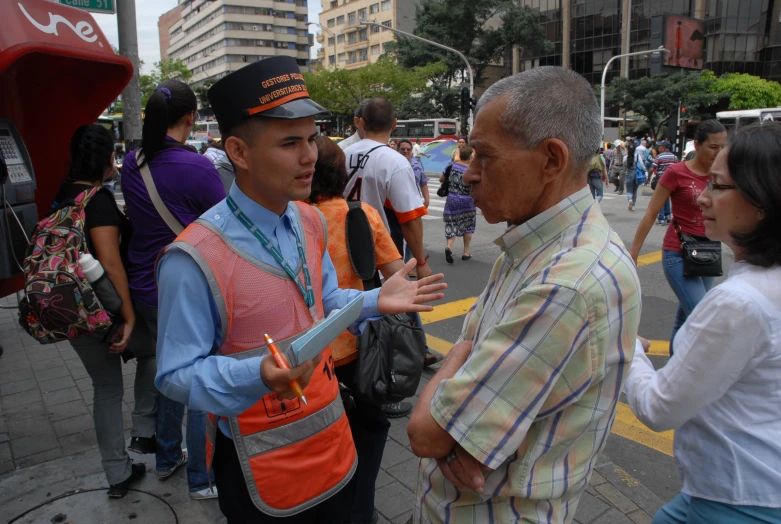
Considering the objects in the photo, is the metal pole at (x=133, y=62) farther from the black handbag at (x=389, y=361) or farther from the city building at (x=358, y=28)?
the city building at (x=358, y=28)

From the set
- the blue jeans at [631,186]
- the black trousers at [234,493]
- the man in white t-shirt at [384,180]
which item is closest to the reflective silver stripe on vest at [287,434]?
the black trousers at [234,493]

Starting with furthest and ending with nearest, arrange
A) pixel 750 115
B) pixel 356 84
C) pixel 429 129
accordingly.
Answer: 1. pixel 356 84
2. pixel 429 129
3. pixel 750 115

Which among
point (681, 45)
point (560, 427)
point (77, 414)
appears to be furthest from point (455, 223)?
A: point (681, 45)

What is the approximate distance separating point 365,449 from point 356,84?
4516cm

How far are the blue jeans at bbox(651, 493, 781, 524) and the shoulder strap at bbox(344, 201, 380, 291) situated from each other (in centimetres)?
170

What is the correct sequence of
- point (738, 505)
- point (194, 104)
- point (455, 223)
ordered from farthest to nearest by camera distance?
point (455, 223) < point (194, 104) < point (738, 505)

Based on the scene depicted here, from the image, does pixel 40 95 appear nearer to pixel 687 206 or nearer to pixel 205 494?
pixel 205 494

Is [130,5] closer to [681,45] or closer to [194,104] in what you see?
[194,104]

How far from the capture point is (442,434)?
119cm

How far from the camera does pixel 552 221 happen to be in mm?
1276

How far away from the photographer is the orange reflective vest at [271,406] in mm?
1603

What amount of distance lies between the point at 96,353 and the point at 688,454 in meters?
2.71

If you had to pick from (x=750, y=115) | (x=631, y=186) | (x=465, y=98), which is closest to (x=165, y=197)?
(x=631, y=186)

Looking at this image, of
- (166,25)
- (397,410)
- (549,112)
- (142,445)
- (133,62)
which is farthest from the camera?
(166,25)
